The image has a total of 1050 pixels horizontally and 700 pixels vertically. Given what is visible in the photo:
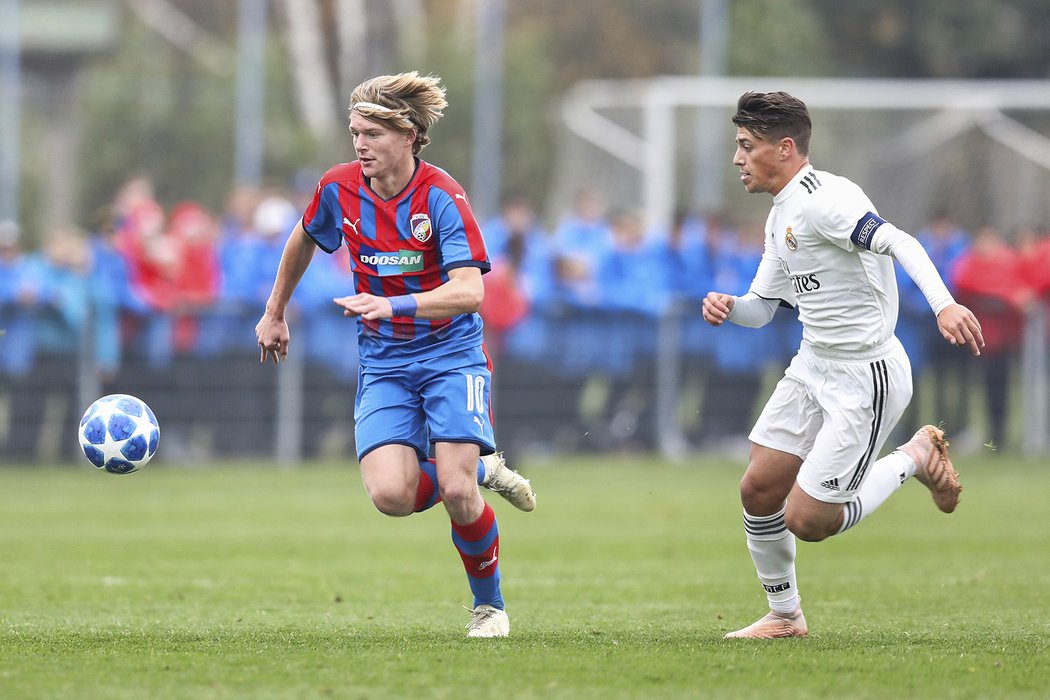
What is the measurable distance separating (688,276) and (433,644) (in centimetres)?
1204

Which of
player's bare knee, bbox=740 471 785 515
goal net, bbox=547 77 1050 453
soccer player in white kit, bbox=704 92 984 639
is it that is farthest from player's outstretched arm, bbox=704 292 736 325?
goal net, bbox=547 77 1050 453

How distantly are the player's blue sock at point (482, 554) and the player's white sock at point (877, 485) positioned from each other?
1.54 meters

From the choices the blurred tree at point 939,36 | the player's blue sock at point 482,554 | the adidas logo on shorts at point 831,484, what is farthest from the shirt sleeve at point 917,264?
the blurred tree at point 939,36

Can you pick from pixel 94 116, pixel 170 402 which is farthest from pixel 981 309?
pixel 94 116

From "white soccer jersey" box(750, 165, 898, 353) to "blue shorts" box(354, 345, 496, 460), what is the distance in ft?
4.82

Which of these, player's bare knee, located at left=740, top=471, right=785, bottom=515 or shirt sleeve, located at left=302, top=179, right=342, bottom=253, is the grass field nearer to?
player's bare knee, located at left=740, top=471, right=785, bottom=515

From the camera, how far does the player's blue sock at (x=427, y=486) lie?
741 cm

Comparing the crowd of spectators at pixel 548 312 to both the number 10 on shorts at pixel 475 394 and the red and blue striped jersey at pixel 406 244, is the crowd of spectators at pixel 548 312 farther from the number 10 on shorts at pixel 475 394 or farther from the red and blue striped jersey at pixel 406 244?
the number 10 on shorts at pixel 475 394

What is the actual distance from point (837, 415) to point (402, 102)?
2.34 metres

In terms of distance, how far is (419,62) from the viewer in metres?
34.7

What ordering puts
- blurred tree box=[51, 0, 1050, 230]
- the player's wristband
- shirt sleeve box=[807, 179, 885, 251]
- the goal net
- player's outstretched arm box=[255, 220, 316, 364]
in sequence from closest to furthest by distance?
the player's wristband, shirt sleeve box=[807, 179, 885, 251], player's outstretched arm box=[255, 220, 316, 364], the goal net, blurred tree box=[51, 0, 1050, 230]

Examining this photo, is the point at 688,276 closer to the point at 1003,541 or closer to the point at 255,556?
the point at 1003,541

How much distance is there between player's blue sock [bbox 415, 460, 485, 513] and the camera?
24.3 feet

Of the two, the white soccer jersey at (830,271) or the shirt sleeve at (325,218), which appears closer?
the white soccer jersey at (830,271)
